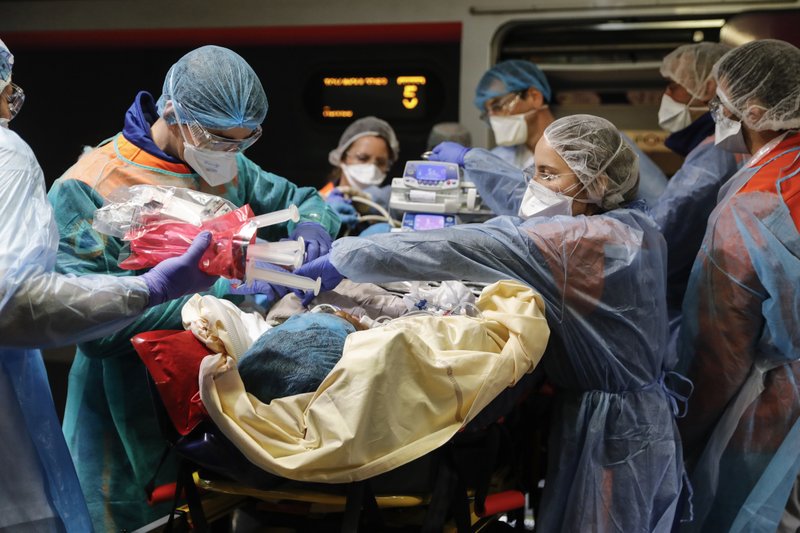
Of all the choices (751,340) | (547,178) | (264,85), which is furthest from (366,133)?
(751,340)

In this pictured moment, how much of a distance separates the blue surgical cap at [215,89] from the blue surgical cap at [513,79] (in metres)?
1.53

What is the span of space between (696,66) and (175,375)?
2.26 meters

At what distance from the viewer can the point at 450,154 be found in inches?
105

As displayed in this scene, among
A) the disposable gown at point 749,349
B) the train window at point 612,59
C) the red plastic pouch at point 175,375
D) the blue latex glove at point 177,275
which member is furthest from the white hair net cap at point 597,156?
the train window at point 612,59

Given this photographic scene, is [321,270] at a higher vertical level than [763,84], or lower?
lower

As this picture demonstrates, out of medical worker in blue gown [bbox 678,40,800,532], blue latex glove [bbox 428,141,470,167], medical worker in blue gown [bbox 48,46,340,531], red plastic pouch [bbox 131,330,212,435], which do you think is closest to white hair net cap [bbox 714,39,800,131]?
medical worker in blue gown [bbox 678,40,800,532]

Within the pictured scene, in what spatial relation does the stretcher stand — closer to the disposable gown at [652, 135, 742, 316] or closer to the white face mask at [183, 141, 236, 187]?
the white face mask at [183, 141, 236, 187]

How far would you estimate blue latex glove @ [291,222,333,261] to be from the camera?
6.70ft

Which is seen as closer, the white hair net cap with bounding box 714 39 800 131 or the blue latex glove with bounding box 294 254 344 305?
the blue latex glove with bounding box 294 254 344 305

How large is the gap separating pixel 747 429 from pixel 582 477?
496mm

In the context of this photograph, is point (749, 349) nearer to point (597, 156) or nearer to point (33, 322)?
point (597, 156)

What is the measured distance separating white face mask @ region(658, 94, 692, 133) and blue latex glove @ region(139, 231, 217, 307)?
201 cm

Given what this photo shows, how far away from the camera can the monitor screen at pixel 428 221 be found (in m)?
2.42

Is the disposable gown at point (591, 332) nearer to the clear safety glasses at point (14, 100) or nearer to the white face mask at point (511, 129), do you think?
the clear safety glasses at point (14, 100)
